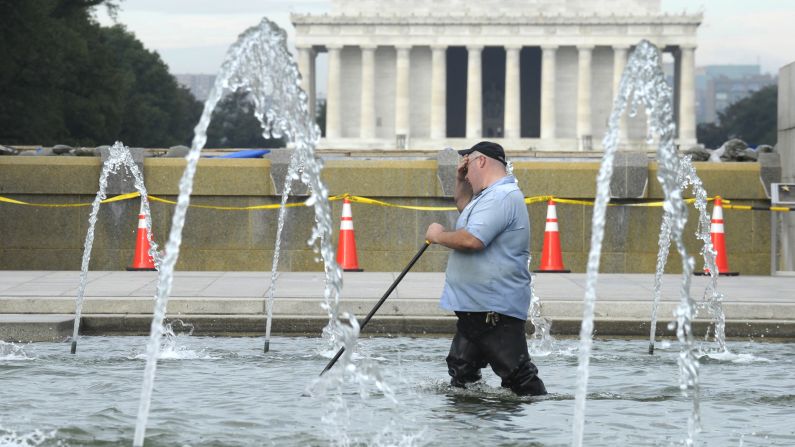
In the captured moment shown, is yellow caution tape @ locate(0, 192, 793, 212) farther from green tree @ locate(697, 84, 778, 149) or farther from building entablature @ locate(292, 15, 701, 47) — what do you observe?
green tree @ locate(697, 84, 778, 149)

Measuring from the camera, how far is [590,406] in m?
8.67

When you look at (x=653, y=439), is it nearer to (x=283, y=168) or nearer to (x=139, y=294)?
(x=139, y=294)

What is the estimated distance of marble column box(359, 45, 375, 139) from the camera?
101 m

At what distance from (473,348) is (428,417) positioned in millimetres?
552

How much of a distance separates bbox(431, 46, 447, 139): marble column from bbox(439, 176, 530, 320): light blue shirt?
92676mm

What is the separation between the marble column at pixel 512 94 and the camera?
10138 centimetres

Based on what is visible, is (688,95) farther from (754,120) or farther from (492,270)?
(492,270)

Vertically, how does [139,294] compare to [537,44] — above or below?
below

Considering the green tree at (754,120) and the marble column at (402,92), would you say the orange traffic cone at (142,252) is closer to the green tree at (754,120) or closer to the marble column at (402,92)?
the marble column at (402,92)

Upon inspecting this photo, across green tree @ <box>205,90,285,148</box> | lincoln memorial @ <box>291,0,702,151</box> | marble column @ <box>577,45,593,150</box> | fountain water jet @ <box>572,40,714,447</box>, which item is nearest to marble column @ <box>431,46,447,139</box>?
lincoln memorial @ <box>291,0,702,151</box>

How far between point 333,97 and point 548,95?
46.9 ft

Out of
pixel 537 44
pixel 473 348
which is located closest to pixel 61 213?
pixel 473 348

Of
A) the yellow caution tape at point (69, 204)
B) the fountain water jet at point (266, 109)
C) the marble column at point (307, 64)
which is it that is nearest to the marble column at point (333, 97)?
the marble column at point (307, 64)

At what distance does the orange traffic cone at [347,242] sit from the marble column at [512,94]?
8399 centimetres
